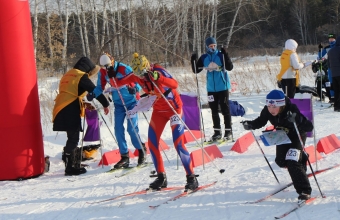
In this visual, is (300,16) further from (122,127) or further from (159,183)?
(159,183)

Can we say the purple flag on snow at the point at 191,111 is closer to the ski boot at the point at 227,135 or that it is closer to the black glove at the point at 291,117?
the ski boot at the point at 227,135

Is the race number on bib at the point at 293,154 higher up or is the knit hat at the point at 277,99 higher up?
the knit hat at the point at 277,99

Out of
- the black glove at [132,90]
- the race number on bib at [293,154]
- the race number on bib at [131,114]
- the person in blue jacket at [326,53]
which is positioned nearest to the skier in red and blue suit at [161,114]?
the race number on bib at [131,114]

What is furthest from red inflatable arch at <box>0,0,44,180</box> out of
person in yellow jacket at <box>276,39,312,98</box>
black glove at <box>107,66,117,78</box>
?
person in yellow jacket at <box>276,39,312,98</box>

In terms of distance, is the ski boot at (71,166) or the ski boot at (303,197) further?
the ski boot at (71,166)

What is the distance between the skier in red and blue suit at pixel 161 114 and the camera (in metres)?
5.18

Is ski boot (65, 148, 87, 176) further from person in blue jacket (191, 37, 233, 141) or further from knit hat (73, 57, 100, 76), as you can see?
person in blue jacket (191, 37, 233, 141)

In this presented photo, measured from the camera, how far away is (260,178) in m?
5.46

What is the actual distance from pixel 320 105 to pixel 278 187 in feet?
25.0

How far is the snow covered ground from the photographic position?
4.39 m

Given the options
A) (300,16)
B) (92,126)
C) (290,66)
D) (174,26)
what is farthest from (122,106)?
(300,16)

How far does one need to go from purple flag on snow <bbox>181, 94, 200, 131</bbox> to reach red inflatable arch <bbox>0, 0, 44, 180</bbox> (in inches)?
95.4

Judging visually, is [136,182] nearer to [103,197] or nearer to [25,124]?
[103,197]

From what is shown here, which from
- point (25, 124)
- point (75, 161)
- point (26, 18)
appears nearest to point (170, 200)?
point (75, 161)
